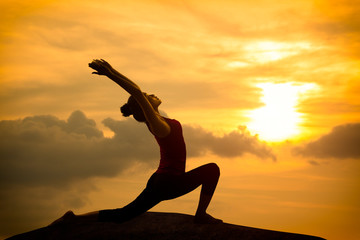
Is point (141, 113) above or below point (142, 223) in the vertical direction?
above

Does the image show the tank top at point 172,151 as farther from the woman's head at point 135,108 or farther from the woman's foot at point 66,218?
the woman's foot at point 66,218

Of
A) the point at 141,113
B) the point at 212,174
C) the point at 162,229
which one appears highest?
the point at 141,113

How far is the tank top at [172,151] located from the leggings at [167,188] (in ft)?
0.37

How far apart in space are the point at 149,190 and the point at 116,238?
1.50m

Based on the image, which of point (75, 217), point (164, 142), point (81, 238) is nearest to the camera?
point (164, 142)

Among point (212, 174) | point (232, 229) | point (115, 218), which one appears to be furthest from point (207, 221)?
point (115, 218)

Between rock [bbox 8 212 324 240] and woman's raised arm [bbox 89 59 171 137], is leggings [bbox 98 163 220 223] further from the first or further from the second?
woman's raised arm [bbox 89 59 171 137]

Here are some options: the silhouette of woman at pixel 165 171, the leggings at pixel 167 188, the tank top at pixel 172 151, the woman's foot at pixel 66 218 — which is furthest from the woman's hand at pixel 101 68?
the woman's foot at pixel 66 218

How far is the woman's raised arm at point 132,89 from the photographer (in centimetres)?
678

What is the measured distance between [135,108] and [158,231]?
8.17 ft

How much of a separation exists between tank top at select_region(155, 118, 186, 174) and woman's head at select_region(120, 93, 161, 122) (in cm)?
36

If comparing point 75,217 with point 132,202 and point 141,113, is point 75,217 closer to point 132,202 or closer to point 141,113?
point 132,202

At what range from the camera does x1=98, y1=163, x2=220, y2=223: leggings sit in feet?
24.1

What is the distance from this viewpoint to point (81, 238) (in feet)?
27.8
